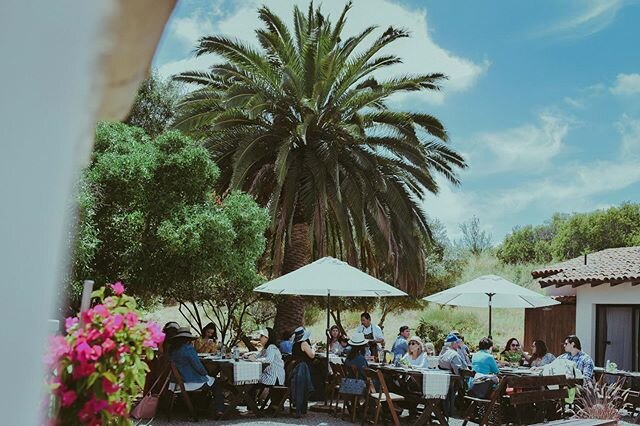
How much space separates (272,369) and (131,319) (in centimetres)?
884

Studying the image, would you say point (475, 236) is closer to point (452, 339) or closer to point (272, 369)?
point (452, 339)

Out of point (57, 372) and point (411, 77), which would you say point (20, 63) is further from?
point (411, 77)

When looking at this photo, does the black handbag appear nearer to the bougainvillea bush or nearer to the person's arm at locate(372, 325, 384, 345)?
the person's arm at locate(372, 325, 384, 345)

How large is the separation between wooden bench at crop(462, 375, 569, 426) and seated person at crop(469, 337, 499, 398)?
0.16 metres

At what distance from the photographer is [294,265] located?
2066cm

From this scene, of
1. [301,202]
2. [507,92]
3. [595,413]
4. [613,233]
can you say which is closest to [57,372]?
[595,413]

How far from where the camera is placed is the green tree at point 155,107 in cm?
2777

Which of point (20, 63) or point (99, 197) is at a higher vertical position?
point (99, 197)

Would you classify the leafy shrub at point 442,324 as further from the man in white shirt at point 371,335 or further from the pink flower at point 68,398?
the pink flower at point 68,398

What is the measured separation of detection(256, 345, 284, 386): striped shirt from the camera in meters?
12.9

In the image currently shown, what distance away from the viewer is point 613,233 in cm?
5912

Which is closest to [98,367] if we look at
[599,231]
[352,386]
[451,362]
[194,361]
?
[194,361]

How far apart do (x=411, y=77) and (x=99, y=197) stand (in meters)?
9.31

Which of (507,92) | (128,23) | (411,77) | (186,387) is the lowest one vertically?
(186,387)
